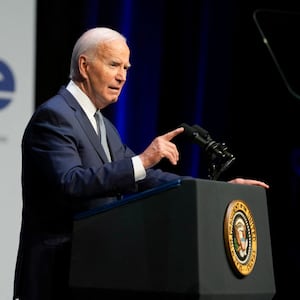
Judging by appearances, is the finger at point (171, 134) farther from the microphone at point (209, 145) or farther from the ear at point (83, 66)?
the ear at point (83, 66)

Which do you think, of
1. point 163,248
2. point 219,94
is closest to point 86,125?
point 163,248

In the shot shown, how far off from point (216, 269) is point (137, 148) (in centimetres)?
219

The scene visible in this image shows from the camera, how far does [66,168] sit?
2.04 meters

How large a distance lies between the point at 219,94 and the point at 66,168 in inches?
87.7

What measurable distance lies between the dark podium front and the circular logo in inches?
0.6

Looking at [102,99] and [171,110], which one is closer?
[102,99]

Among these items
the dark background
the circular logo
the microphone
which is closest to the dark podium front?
the circular logo

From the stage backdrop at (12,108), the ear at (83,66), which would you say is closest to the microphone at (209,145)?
the ear at (83,66)

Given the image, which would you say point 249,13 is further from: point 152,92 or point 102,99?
point 102,99

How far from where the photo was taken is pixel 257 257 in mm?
2004

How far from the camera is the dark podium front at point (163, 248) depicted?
5.79 ft

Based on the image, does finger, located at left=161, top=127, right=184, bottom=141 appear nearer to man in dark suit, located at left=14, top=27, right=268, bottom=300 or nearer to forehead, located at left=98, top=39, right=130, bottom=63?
man in dark suit, located at left=14, top=27, right=268, bottom=300

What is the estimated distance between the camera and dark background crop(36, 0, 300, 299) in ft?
12.9

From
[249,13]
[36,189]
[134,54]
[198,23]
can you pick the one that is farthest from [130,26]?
[36,189]
